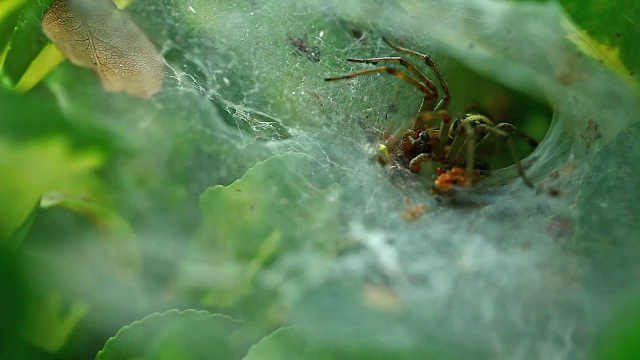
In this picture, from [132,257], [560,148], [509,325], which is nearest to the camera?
[509,325]

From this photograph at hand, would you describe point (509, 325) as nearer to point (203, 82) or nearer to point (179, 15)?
point (203, 82)

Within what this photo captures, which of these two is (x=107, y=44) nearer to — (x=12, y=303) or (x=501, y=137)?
(x=12, y=303)

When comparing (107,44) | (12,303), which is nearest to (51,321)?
(12,303)

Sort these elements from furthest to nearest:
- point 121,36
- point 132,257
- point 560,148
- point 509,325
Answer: point 560,148, point 121,36, point 132,257, point 509,325

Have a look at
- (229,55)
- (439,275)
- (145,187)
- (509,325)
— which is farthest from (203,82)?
(509,325)

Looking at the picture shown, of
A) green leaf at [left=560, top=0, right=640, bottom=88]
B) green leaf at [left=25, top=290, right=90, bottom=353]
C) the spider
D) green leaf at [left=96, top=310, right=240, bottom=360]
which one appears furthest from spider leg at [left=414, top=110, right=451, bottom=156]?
green leaf at [left=25, top=290, right=90, bottom=353]

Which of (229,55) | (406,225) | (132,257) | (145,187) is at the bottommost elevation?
(132,257)

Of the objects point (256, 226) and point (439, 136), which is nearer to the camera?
point (256, 226)
